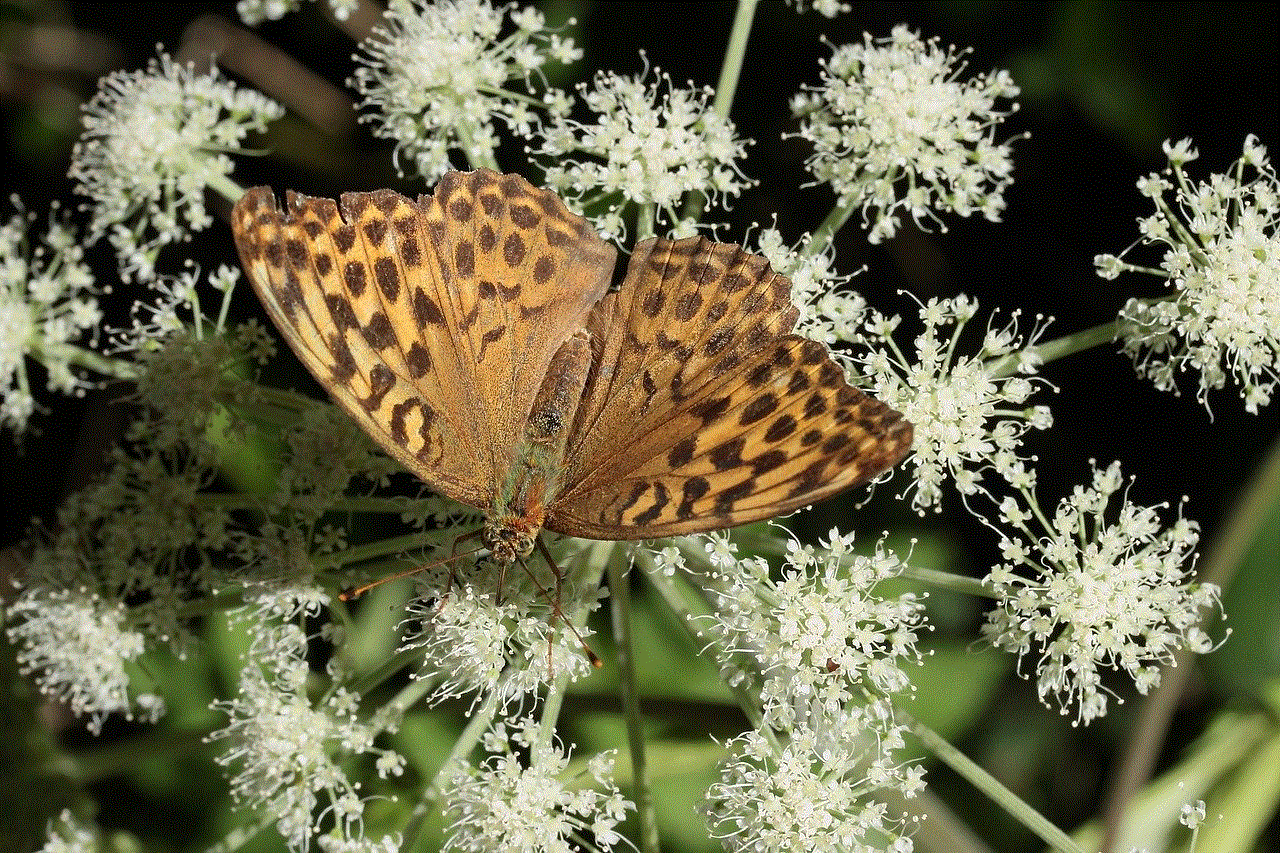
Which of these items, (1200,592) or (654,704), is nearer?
(1200,592)

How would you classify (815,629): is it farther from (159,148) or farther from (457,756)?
(159,148)

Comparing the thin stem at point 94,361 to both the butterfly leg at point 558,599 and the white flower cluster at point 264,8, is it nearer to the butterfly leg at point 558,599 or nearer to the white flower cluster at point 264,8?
the white flower cluster at point 264,8

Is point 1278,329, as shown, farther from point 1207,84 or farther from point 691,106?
point 691,106

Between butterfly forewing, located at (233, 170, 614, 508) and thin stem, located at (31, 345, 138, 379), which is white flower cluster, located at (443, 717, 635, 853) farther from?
thin stem, located at (31, 345, 138, 379)

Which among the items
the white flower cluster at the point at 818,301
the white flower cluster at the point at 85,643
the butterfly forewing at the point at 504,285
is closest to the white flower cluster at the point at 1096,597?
the white flower cluster at the point at 818,301

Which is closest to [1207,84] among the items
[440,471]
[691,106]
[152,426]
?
[691,106]

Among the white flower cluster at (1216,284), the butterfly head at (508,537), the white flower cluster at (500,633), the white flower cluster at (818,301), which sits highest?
the white flower cluster at (1216,284)

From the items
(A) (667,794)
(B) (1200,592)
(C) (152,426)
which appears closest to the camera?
(B) (1200,592)

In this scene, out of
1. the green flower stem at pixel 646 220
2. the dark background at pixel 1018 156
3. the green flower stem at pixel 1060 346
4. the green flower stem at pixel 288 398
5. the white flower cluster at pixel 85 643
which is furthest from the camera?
the dark background at pixel 1018 156

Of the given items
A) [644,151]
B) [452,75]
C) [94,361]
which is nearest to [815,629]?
[644,151]
